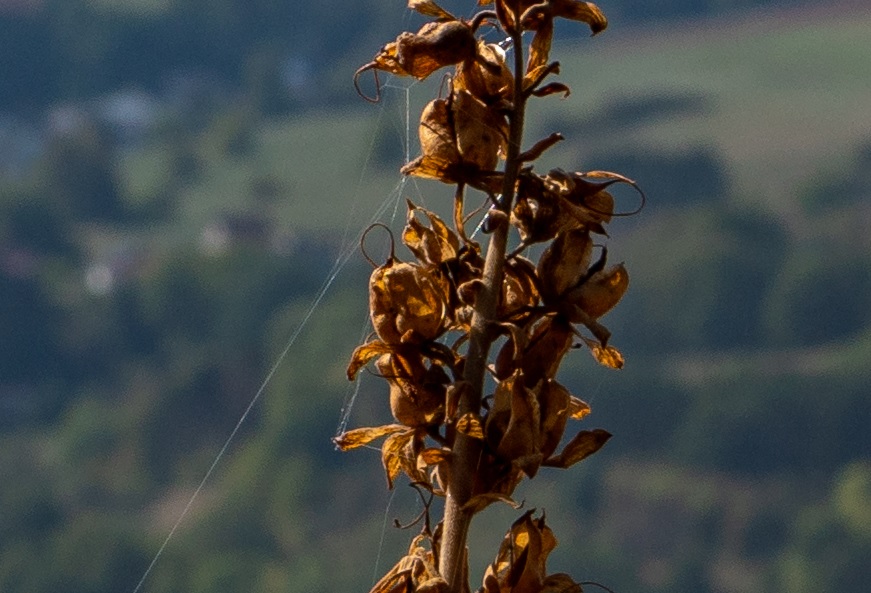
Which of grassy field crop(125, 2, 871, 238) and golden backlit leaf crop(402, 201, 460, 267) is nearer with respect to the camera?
golden backlit leaf crop(402, 201, 460, 267)

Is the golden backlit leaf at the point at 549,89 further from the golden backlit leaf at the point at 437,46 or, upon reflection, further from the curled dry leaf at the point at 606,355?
the curled dry leaf at the point at 606,355

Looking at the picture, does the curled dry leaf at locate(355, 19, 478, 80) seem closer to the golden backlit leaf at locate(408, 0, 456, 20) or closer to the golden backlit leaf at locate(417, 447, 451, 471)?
the golden backlit leaf at locate(408, 0, 456, 20)

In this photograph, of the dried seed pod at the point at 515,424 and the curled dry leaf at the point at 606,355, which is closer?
the dried seed pod at the point at 515,424

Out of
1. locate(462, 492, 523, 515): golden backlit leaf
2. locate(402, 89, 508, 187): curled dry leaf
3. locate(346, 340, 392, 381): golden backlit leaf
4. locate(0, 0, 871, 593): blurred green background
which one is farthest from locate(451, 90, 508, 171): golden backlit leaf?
Answer: locate(0, 0, 871, 593): blurred green background

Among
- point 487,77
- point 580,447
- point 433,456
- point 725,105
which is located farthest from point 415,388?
point 725,105

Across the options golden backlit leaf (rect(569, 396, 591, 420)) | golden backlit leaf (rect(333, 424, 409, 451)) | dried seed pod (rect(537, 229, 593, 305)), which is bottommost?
golden backlit leaf (rect(333, 424, 409, 451))

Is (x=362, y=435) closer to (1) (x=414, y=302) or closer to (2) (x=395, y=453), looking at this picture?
(2) (x=395, y=453)

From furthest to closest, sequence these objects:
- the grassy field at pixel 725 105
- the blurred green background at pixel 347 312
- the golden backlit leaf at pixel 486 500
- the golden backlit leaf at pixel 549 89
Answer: the grassy field at pixel 725 105, the blurred green background at pixel 347 312, the golden backlit leaf at pixel 549 89, the golden backlit leaf at pixel 486 500

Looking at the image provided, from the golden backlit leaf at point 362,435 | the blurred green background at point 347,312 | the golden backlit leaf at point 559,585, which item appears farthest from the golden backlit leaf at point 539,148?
the blurred green background at point 347,312
